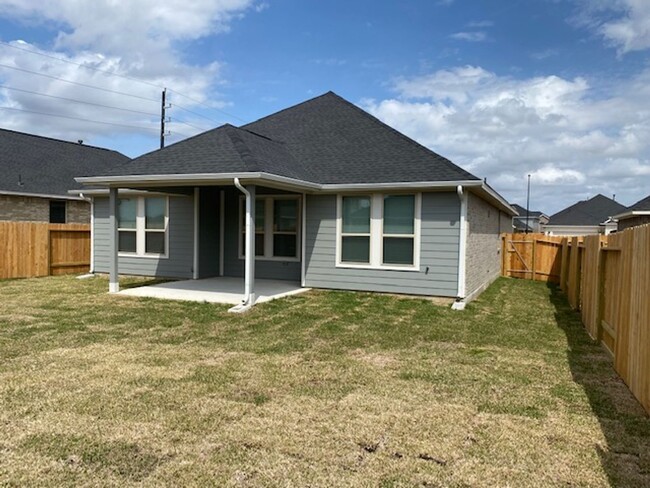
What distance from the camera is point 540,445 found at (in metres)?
3.53

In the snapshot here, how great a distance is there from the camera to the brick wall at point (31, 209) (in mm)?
18156

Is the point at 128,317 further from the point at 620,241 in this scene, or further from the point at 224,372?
the point at 620,241

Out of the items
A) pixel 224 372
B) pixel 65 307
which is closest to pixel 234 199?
pixel 65 307

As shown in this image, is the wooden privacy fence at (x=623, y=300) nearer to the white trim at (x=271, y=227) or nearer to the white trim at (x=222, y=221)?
the white trim at (x=271, y=227)

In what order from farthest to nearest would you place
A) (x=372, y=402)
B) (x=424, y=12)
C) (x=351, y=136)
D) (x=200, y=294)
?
(x=424, y=12), (x=351, y=136), (x=200, y=294), (x=372, y=402)

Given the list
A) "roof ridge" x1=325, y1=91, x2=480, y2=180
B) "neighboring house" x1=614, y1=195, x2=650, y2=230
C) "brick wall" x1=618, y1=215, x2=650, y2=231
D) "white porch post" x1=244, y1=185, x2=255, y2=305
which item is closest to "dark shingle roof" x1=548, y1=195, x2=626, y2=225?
"brick wall" x1=618, y1=215, x2=650, y2=231

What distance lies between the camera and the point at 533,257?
1712 centimetres

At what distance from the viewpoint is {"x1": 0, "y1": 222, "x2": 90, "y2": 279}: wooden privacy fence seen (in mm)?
13625

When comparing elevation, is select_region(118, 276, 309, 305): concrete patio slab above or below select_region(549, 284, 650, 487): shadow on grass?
above

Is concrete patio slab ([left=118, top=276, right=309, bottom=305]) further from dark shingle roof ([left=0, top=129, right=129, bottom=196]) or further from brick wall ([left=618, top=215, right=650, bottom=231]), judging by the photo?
brick wall ([left=618, top=215, right=650, bottom=231])

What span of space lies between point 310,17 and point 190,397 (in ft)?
39.3

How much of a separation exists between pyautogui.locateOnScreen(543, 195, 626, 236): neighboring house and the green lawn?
3359 centimetres

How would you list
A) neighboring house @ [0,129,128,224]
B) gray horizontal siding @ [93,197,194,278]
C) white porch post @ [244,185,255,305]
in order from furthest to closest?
neighboring house @ [0,129,128,224], gray horizontal siding @ [93,197,194,278], white porch post @ [244,185,255,305]

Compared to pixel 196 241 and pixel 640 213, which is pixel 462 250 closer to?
pixel 196 241
